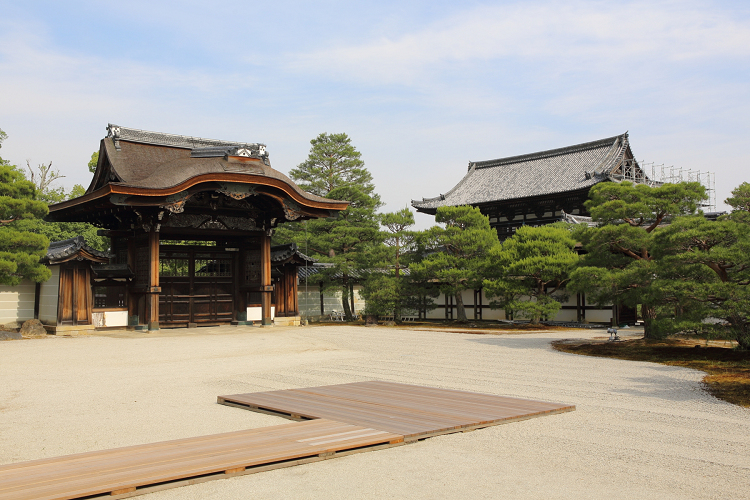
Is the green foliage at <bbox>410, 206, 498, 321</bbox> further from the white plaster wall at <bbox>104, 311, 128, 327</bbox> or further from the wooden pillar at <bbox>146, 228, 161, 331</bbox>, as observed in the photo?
the white plaster wall at <bbox>104, 311, 128, 327</bbox>

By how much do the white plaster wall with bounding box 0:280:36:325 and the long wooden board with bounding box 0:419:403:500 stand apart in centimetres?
1715

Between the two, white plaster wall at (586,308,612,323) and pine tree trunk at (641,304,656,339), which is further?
white plaster wall at (586,308,612,323)

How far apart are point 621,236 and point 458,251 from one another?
421 inches

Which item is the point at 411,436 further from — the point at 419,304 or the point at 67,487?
the point at 419,304

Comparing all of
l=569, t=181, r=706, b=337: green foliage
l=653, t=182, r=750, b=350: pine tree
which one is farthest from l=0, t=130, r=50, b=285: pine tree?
l=653, t=182, r=750, b=350: pine tree

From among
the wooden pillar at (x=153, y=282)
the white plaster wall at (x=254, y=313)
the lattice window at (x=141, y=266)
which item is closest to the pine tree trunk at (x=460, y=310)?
the white plaster wall at (x=254, y=313)

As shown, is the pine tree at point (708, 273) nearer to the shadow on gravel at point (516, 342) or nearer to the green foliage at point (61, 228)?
the shadow on gravel at point (516, 342)

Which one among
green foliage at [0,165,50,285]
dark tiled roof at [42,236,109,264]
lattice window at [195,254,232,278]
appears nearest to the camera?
green foliage at [0,165,50,285]

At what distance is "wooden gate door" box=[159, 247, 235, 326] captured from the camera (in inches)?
858

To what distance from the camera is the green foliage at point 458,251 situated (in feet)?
81.2

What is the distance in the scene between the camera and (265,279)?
21844mm

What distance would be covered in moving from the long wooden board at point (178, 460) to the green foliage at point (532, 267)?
16.8 meters

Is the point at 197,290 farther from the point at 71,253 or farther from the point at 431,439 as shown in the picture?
the point at 431,439

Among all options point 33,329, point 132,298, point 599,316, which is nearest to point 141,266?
point 132,298
